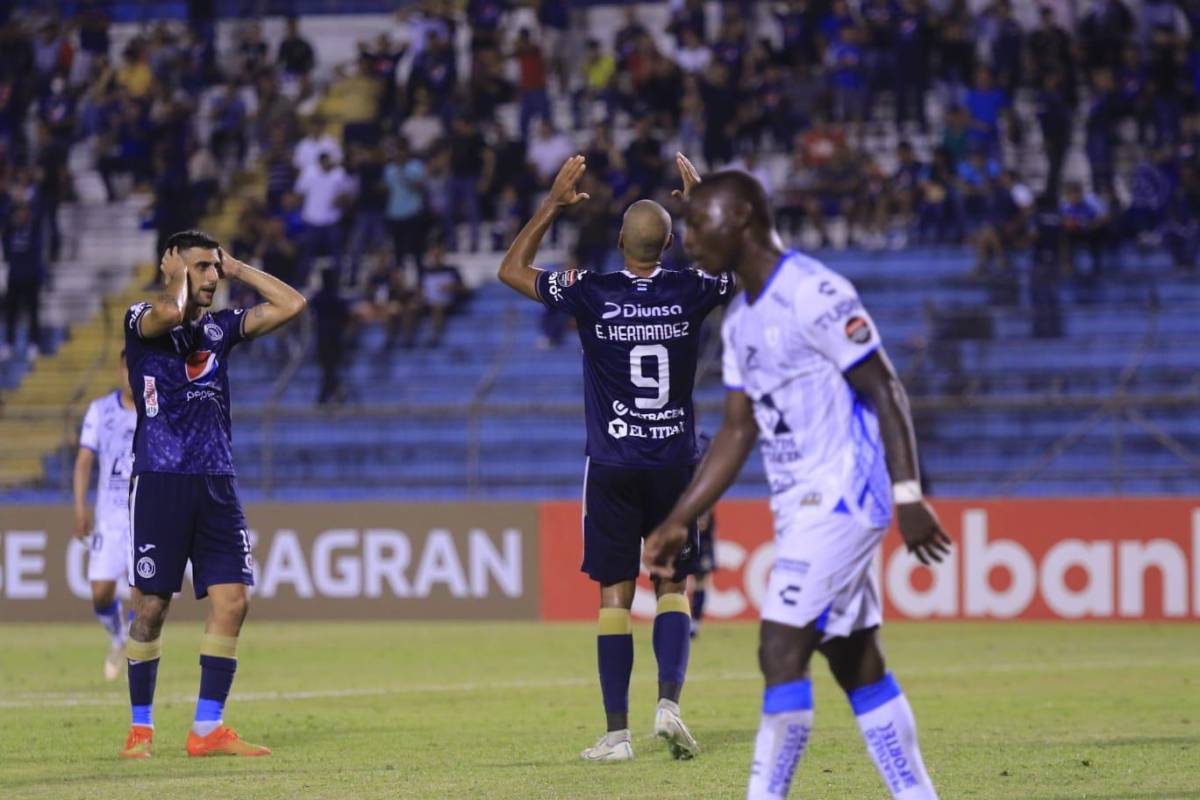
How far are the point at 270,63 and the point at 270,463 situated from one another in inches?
416

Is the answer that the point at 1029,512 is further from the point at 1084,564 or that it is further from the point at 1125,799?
the point at 1125,799

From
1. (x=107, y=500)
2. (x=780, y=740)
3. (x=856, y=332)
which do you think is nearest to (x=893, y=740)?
(x=780, y=740)

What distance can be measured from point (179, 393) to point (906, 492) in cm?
485

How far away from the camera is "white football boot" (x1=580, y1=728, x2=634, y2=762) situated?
9.45 metres

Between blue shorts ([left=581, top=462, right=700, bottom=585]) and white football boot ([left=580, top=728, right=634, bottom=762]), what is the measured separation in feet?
2.40

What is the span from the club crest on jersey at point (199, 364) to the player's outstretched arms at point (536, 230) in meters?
1.53

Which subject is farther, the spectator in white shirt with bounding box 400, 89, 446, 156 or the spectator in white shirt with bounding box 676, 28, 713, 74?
the spectator in white shirt with bounding box 400, 89, 446, 156

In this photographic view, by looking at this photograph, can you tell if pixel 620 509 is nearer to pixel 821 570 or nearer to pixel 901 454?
pixel 821 570

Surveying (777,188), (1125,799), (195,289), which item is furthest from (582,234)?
(1125,799)

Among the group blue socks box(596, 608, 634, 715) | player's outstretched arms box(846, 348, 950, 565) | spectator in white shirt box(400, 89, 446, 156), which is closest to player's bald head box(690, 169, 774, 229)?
player's outstretched arms box(846, 348, 950, 565)

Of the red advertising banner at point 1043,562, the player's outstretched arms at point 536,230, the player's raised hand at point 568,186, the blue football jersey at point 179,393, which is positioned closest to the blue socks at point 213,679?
the blue football jersey at point 179,393

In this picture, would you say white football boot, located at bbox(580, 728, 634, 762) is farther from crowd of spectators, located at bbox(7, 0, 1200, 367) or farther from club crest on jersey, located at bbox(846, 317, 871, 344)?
crowd of spectators, located at bbox(7, 0, 1200, 367)

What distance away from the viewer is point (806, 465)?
21.1 ft

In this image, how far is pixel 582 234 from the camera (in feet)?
80.3
